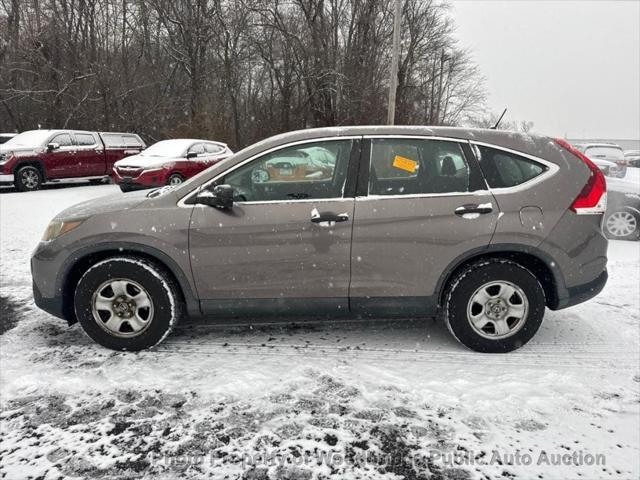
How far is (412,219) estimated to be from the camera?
3.46 metres

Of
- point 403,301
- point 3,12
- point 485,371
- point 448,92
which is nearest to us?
point 485,371

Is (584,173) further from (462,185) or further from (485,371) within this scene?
(485,371)

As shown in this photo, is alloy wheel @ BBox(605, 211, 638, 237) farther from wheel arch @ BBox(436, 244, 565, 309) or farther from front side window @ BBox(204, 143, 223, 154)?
front side window @ BBox(204, 143, 223, 154)

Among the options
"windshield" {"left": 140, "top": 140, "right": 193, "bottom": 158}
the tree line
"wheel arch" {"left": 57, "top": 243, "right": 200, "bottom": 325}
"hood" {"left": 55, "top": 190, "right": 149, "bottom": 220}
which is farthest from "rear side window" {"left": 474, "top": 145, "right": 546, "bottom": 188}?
the tree line

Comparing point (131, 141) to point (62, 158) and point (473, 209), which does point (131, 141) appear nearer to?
point (62, 158)

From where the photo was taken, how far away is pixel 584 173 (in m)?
3.57

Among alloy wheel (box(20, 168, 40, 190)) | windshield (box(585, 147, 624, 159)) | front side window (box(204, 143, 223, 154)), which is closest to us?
alloy wheel (box(20, 168, 40, 190))

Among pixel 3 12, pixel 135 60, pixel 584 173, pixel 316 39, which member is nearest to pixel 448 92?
pixel 316 39

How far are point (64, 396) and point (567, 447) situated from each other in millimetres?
2922

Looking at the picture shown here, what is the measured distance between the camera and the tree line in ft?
71.2

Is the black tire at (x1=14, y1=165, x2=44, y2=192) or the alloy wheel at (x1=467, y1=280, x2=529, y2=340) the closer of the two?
the alloy wheel at (x1=467, y1=280, x2=529, y2=340)

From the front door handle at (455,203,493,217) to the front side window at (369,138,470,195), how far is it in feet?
0.44

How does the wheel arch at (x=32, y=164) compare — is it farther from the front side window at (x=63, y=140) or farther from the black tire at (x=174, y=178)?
the black tire at (x=174, y=178)

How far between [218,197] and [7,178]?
12.5 meters
